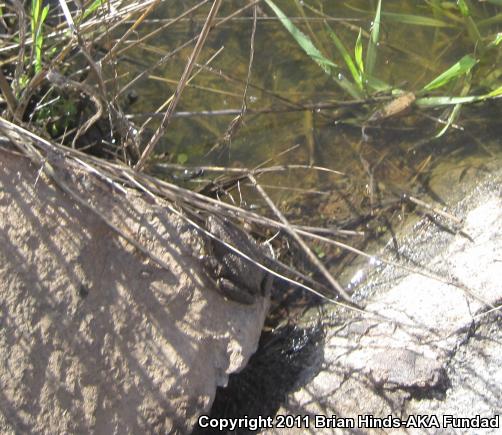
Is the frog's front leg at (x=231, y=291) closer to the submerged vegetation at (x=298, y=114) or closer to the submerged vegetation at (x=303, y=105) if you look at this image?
the submerged vegetation at (x=298, y=114)

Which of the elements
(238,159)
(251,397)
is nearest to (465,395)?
(251,397)

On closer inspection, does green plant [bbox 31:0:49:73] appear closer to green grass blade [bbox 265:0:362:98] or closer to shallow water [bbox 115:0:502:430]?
shallow water [bbox 115:0:502:430]

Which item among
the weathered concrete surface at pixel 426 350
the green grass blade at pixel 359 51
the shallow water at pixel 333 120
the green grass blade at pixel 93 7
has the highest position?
the green grass blade at pixel 93 7

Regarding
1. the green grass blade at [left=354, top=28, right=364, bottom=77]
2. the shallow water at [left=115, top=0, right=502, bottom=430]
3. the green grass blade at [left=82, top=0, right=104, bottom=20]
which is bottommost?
the shallow water at [left=115, top=0, right=502, bottom=430]

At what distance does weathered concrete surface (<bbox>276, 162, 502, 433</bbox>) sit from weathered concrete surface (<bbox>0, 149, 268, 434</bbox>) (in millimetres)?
309

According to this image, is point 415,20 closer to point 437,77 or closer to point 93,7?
point 437,77

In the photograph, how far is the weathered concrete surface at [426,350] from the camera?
90.4 inches

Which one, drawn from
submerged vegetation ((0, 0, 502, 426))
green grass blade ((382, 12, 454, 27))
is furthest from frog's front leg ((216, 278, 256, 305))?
green grass blade ((382, 12, 454, 27))

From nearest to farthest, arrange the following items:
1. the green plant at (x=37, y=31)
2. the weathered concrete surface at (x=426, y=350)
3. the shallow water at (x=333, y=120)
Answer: the weathered concrete surface at (x=426, y=350), the green plant at (x=37, y=31), the shallow water at (x=333, y=120)

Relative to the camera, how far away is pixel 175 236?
2.53 meters

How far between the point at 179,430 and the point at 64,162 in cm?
96

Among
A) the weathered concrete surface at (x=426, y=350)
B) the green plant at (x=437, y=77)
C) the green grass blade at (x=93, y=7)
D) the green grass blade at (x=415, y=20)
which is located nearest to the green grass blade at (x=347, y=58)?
the green plant at (x=437, y=77)

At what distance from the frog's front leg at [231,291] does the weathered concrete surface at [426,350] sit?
341 mm

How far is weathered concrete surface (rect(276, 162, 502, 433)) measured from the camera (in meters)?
2.29
